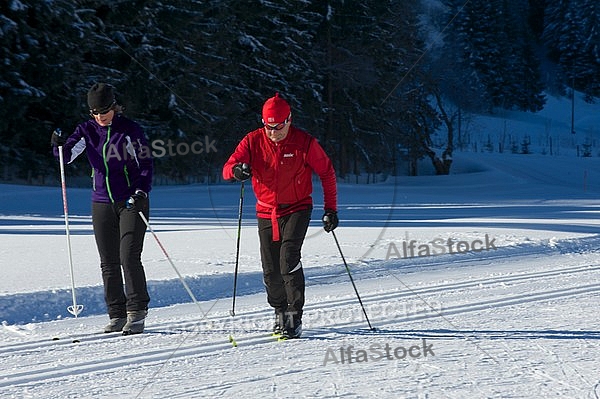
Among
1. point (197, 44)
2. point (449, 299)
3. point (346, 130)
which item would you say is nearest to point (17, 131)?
Result: point (197, 44)

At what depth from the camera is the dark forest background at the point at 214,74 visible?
27719 mm

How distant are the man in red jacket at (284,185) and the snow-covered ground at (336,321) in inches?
19.2

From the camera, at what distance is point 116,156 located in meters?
5.81

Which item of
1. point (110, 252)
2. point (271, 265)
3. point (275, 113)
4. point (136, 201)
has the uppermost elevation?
point (275, 113)

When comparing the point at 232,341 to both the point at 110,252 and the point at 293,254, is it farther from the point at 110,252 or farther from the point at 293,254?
the point at 110,252

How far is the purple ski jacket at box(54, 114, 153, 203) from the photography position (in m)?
5.81

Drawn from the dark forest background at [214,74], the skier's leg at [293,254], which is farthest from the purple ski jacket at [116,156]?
the dark forest background at [214,74]

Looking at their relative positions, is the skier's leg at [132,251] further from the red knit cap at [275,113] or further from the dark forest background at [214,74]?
the dark forest background at [214,74]

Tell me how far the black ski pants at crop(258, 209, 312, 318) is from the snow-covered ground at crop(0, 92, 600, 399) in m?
0.30

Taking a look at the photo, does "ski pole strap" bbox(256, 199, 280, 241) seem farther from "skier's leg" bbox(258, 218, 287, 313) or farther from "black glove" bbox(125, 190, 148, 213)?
"black glove" bbox(125, 190, 148, 213)

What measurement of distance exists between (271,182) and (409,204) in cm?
1984

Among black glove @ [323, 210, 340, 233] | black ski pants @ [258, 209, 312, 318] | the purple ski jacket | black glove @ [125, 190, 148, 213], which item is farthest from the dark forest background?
black glove @ [125, 190, 148, 213]

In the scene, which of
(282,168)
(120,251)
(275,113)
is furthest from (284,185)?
(120,251)

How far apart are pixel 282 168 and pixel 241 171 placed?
336mm
